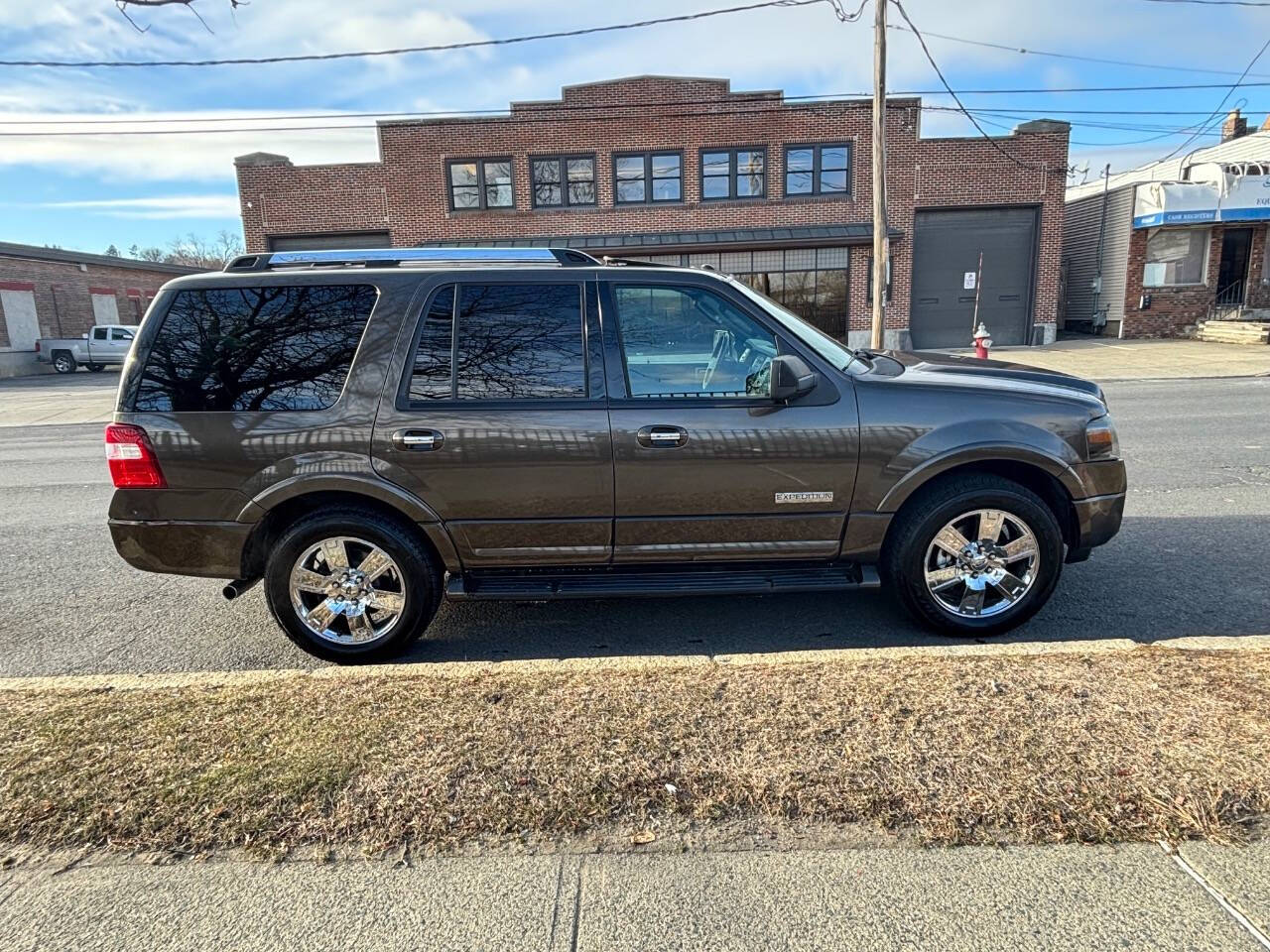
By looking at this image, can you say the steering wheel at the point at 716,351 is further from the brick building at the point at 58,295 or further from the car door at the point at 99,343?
the brick building at the point at 58,295

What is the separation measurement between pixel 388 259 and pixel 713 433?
1892 mm

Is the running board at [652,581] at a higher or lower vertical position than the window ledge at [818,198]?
lower

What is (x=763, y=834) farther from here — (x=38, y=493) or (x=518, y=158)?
(x=518, y=158)

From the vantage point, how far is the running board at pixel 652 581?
3709 mm

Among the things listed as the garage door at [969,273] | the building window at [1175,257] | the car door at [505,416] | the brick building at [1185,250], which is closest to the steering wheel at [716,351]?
the car door at [505,416]

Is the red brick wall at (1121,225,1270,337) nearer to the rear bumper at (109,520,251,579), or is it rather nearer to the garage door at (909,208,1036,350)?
the garage door at (909,208,1036,350)

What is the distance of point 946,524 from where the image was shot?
3.76 meters

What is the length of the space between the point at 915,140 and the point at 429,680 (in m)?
23.8

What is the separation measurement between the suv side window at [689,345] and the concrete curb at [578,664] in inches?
49.5

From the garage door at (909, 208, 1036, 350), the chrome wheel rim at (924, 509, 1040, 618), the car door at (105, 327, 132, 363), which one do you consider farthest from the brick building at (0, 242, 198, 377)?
the chrome wheel rim at (924, 509, 1040, 618)

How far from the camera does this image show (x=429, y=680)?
3207mm

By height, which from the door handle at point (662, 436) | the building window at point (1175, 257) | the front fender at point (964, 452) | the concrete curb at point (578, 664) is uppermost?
the building window at point (1175, 257)

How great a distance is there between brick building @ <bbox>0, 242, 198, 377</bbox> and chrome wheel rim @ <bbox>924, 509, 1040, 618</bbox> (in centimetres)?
3697

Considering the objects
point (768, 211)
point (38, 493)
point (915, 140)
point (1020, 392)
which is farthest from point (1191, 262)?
point (38, 493)
